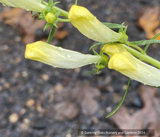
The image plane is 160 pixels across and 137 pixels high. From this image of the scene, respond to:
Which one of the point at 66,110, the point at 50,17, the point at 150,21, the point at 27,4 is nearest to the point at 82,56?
the point at 50,17

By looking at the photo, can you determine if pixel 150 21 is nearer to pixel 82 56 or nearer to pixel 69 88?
pixel 69 88

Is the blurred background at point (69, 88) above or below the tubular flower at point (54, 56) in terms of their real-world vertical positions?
below

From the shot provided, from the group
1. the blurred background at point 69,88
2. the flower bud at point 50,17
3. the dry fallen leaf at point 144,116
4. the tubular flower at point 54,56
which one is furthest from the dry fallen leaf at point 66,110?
the flower bud at point 50,17

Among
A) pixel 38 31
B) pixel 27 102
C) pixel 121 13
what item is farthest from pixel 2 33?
pixel 121 13

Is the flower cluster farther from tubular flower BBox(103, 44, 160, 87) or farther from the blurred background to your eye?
the blurred background

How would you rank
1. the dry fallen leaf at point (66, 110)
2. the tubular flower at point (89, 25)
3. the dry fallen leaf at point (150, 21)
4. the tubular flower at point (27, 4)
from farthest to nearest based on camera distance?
the dry fallen leaf at point (150, 21), the dry fallen leaf at point (66, 110), the tubular flower at point (27, 4), the tubular flower at point (89, 25)

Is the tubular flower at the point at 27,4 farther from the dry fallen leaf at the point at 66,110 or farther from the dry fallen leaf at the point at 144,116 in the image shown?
the dry fallen leaf at the point at 144,116

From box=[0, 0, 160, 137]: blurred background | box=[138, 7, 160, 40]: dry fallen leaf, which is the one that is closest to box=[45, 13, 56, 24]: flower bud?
box=[0, 0, 160, 137]: blurred background

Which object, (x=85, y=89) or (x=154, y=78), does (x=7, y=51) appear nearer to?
(x=85, y=89)
